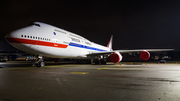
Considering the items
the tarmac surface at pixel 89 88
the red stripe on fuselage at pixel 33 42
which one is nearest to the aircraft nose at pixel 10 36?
the red stripe on fuselage at pixel 33 42

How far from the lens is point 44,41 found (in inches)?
589

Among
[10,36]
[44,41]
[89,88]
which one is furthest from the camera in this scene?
[44,41]

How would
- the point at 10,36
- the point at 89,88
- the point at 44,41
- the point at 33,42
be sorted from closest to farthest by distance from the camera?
the point at 89,88
the point at 10,36
the point at 33,42
the point at 44,41

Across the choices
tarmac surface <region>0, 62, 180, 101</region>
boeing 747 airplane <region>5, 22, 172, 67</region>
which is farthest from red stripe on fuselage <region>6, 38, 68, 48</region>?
tarmac surface <region>0, 62, 180, 101</region>

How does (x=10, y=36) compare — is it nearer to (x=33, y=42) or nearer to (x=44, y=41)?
(x=33, y=42)

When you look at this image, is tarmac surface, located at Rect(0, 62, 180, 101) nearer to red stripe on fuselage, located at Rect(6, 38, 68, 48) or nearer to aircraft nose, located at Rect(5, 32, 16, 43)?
red stripe on fuselage, located at Rect(6, 38, 68, 48)

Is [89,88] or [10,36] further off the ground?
[10,36]

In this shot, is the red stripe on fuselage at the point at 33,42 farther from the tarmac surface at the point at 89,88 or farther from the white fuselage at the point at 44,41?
the tarmac surface at the point at 89,88

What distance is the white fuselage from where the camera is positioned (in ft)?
44.1

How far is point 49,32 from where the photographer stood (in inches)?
624

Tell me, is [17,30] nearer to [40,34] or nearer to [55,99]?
[40,34]

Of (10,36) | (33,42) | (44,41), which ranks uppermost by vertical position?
(10,36)

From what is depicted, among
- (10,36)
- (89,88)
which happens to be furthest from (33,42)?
(89,88)

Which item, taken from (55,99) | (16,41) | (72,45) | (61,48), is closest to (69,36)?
(72,45)
